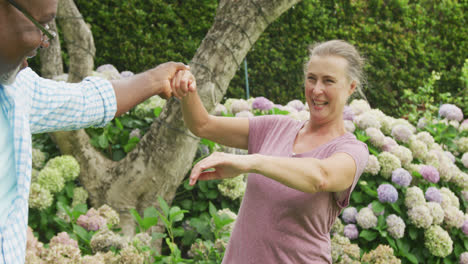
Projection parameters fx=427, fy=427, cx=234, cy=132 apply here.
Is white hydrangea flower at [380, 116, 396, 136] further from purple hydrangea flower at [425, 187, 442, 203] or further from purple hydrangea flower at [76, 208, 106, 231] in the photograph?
purple hydrangea flower at [76, 208, 106, 231]

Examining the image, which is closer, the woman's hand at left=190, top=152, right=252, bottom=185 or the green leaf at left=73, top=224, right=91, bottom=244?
the woman's hand at left=190, top=152, right=252, bottom=185

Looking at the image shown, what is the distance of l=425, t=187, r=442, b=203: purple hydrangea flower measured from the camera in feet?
11.1

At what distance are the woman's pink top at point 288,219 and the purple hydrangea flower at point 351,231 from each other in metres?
1.37

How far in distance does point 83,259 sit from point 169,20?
164 inches

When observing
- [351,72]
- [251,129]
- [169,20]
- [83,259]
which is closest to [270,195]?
[251,129]

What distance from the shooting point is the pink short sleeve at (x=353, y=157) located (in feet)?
5.95

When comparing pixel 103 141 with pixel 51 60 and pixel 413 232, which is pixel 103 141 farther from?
pixel 413 232

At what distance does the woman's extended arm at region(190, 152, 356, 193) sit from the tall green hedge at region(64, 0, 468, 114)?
4275mm

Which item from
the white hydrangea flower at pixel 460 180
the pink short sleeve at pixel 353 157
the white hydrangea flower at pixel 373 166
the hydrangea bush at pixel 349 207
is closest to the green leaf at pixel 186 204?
the hydrangea bush at pixel 349 207

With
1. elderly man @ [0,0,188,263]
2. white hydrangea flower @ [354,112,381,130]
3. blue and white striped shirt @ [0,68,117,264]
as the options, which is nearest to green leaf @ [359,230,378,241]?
white hydrangea flower @ [354,112,381,130]

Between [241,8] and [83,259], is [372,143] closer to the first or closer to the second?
[241,8]

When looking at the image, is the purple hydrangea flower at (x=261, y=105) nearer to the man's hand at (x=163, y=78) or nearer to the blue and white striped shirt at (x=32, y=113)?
the man's hand at (x=163, y=78)

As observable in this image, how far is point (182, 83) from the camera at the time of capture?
6.46 ft

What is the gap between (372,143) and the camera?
148 inches
